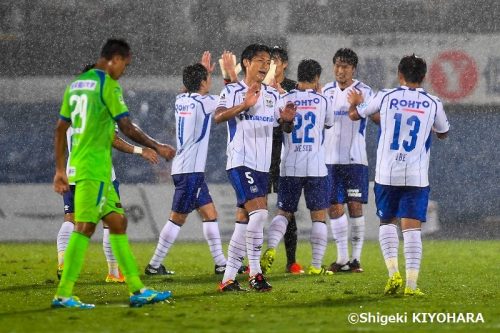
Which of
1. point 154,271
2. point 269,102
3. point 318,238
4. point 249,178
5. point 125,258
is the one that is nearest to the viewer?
point 125,258

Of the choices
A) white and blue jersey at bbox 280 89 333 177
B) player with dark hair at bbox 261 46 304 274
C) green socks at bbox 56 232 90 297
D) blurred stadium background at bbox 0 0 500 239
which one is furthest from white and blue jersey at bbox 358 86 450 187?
blurred stadium background at bbox 0 0 500 239

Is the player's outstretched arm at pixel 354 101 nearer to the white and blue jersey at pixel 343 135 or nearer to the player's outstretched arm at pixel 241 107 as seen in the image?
the player's outstretched arm at pixel 241 107

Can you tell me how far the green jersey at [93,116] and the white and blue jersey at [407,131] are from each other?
246 centimetres

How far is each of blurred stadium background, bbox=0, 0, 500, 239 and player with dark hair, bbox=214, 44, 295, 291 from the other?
10538mm

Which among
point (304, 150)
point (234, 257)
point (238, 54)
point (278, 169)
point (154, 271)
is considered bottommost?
point (154, 271)

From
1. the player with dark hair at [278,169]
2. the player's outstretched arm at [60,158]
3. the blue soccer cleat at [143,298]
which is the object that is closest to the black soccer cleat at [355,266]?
the player with dark hair at [278,169]

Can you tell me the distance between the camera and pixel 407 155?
9828 millimetres

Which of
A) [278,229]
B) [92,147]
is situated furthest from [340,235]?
[92,147]

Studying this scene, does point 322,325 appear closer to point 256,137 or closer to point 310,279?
point 256,137

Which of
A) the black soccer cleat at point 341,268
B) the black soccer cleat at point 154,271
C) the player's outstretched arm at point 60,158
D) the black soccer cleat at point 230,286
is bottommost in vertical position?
the black soccer cleat at point 154,271

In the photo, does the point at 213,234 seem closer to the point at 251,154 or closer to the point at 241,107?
the point at 251,154

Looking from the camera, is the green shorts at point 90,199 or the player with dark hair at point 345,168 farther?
the player with dark hair at point 345,168

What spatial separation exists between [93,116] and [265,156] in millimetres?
2083

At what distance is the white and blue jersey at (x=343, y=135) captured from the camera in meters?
13.1
